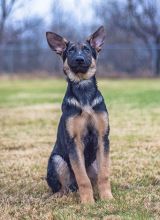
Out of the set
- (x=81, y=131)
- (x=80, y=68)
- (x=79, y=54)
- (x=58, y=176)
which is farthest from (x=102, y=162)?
(x=79, y=54)

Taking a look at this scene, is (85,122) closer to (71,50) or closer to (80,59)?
(80,59)

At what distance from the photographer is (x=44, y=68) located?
129 feet

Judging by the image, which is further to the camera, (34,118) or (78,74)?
(34,118)

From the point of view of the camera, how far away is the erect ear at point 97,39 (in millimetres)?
5742

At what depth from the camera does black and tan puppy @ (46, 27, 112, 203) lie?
17.7ft

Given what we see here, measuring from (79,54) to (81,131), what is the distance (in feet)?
2.59

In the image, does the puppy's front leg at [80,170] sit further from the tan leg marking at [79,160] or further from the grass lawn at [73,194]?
the grass lawn at [73,194]

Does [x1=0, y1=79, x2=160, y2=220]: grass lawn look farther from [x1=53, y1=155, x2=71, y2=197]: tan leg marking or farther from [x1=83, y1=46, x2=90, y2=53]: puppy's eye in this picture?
[x1=83, y1=46, x2=90, y2=53]: puppy's eye

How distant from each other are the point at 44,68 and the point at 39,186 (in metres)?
33.5

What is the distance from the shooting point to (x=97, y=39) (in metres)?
5.81

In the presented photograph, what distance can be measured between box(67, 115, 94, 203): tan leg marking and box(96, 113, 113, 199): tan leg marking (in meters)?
0.16

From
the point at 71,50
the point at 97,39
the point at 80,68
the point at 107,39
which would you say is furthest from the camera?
the point at 107,39

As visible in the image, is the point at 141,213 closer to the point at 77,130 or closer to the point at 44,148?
the point at 77,130

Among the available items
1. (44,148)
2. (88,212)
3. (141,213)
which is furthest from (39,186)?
(44,148)
